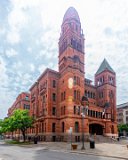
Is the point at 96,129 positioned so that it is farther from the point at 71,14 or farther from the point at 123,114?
the point at 123,114

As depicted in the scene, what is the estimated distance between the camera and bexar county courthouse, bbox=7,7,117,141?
210 feet

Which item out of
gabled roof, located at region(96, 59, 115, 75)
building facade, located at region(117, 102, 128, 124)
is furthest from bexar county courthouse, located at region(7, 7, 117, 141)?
building facade, located at region(117, 102, 128, 124)

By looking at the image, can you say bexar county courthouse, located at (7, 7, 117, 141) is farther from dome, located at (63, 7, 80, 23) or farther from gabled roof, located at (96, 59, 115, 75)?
gabled roof, located at (96, 59, 115, 75)

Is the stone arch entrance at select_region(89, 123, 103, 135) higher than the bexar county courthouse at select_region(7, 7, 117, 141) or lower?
lower

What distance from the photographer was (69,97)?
208 feet

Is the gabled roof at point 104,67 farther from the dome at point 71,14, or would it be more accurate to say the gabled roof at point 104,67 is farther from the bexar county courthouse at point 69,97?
the dome at point 71,14

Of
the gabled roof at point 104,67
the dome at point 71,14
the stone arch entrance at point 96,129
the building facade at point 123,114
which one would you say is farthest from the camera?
the building facade at point 123,114

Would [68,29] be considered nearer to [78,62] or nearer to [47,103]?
[78,62]

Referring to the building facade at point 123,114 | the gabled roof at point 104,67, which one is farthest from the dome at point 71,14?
the building facade at point 123,114

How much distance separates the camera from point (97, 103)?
85062 mm

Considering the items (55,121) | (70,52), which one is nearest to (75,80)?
(70,52)

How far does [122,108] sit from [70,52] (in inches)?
3552

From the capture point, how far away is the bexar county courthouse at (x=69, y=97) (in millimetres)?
64000

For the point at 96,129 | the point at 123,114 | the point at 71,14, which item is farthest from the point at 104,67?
the point at 123,114
